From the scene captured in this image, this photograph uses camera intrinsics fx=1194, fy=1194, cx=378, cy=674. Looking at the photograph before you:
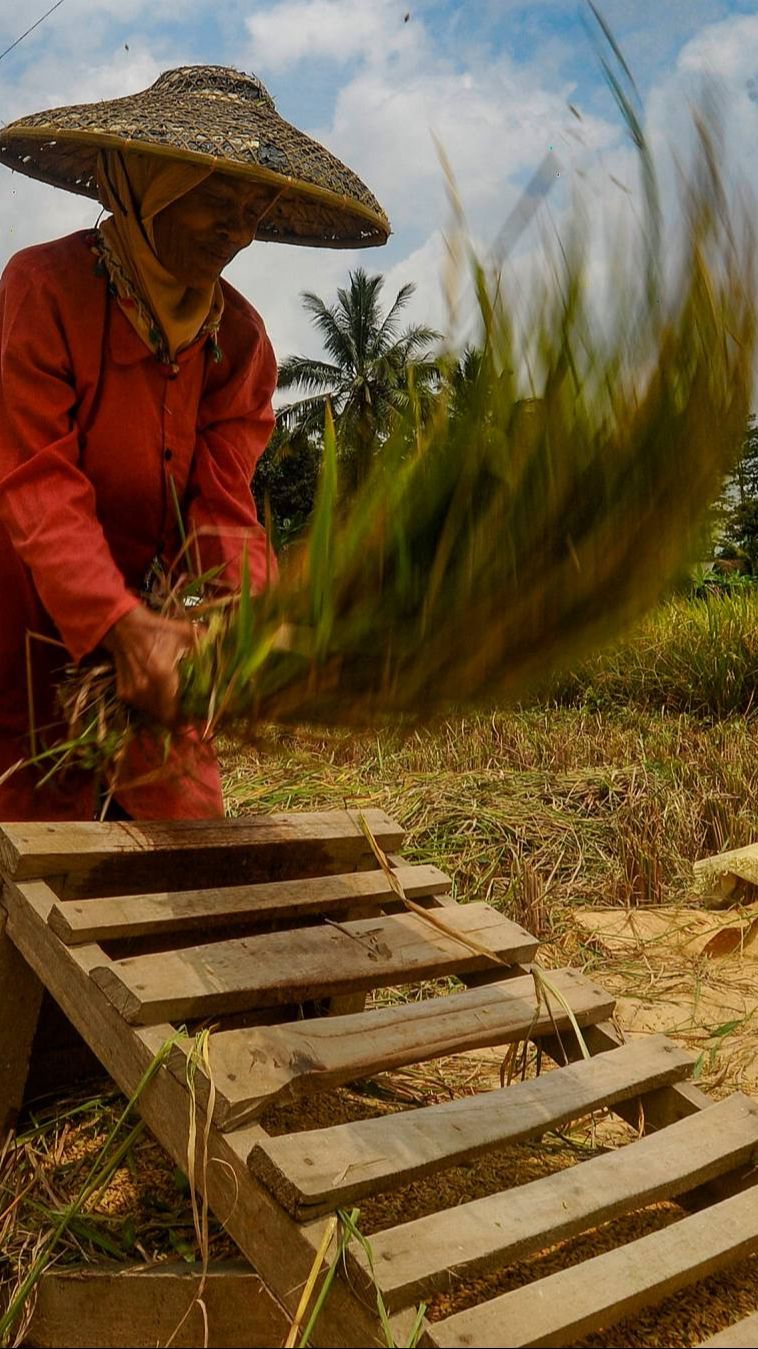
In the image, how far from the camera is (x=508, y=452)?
1.45 meters

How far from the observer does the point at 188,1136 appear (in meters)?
1.58

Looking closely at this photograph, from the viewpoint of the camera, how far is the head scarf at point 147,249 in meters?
1.92

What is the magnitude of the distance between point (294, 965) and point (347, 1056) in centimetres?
25

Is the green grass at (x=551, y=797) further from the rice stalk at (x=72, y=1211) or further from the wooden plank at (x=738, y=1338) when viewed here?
the wooden plank at (x=738, y=1338)

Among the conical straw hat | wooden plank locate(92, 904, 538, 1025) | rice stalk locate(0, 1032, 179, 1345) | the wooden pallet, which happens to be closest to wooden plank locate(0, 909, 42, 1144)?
the wooden pallet

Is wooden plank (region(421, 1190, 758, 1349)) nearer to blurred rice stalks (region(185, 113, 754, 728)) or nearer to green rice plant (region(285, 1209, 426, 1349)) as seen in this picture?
green rice plant (region(285, 1209, 426, 1349))

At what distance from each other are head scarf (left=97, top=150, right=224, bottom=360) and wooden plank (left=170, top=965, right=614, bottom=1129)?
3.95 ft

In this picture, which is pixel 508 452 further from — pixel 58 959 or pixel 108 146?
pixel 58 959

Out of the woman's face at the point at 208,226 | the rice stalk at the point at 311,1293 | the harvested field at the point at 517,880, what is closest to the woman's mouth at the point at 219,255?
the woman's face at the point at 208,226

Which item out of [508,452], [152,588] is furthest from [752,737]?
[508,452]

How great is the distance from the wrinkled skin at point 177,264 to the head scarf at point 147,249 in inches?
1.0

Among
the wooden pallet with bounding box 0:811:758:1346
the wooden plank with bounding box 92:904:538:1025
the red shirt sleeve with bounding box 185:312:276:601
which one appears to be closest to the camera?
the wooden pallet with bounding box 0:811:758:1346

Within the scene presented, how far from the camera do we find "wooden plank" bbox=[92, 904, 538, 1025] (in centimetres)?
177

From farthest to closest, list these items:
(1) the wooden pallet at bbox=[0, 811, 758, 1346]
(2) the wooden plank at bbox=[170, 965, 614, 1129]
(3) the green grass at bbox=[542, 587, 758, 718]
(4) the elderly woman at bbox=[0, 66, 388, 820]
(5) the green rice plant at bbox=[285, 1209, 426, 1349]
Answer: (3) the green grass at bbox=[542, 587, 758, 718]
(4) the elderly woman at bbox=[0, 66, 388, 820]
(2) the wooden plank at bbox=[170, 965, 614, 1129]
(1) the wooden pallet at bbox=[0, 811, 758, 1346]
(5) the green rice plant at bbox=[285, 1209, 426, 1349]
